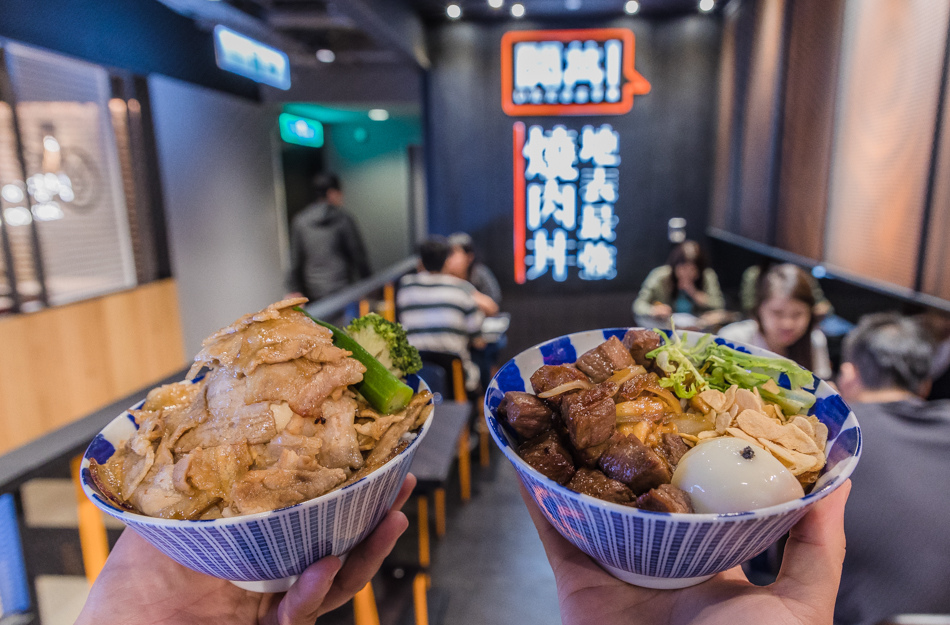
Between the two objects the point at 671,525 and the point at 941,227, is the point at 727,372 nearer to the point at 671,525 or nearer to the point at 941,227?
the point at 671,525

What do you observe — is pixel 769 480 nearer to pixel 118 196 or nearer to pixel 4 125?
pixel 4 125

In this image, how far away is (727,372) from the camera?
1.18 metres

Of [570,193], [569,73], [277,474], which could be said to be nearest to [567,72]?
[569,73]

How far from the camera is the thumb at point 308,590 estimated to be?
0.96 m

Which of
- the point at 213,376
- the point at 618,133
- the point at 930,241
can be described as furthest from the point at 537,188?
the point at 213,376

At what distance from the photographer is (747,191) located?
526 centimetres

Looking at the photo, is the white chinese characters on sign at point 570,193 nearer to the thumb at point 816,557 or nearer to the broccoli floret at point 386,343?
the broccoli floret at point 386,343

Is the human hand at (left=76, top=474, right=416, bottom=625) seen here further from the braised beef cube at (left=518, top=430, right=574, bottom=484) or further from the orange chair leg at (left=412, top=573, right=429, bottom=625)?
the orange chair leg at (left=412, top=573, right=429, bottom=625)

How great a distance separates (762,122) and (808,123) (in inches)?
35.7

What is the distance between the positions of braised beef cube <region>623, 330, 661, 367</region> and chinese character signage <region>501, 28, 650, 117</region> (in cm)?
489

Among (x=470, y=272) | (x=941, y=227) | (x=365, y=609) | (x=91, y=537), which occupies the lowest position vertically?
(x=365, y=609)

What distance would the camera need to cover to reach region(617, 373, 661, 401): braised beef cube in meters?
1.10

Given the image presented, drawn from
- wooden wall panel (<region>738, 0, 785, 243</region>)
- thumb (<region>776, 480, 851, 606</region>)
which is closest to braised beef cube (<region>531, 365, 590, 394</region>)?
thumb (<region>776, 480, 851, 606</region>)

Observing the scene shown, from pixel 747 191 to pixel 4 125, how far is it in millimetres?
6144
